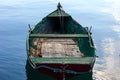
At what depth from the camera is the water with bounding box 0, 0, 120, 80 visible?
26.3 m

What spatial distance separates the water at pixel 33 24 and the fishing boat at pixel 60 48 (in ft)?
6.43

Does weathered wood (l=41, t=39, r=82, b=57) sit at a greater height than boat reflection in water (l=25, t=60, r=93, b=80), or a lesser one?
greater

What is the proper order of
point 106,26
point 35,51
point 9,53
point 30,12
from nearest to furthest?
point 35,51
point 9,53
point 106,26
point 30,12

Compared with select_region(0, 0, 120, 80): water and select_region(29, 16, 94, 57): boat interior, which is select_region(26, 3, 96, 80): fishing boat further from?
select_region(0, 0, 120, 80): water

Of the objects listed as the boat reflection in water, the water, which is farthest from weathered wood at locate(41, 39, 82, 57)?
the water

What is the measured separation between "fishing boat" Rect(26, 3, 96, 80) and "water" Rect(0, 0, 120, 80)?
196cm

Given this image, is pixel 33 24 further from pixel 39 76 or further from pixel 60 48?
pixel 39 76

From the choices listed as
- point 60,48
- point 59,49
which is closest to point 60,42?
point 60,48

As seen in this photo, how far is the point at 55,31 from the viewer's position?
32.2 meters

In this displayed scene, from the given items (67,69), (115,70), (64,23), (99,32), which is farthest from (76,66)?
(99,32)

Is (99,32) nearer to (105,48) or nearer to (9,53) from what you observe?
(105,48)

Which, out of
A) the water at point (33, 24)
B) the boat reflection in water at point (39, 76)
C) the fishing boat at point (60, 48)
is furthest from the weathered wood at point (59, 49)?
the water at point (33, 24)

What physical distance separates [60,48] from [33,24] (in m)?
17.4

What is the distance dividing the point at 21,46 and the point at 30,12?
1987 centimetres
